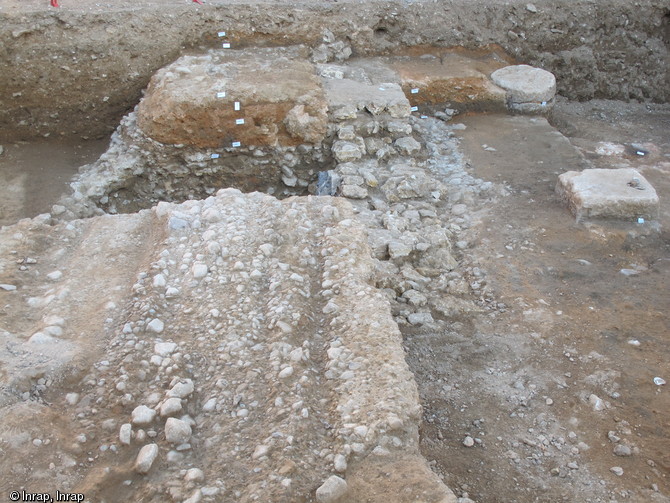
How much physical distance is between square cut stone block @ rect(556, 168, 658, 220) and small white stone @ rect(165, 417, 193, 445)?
3.97 m

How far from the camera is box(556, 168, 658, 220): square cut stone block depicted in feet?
16.6

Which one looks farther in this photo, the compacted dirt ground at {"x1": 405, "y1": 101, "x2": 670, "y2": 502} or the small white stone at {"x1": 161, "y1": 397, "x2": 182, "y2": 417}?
the compacted dirt ground at {"x1": 405, "y1": 101, "x2": 670, "y2": 502}

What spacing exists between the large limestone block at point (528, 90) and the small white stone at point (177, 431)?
5.85 m

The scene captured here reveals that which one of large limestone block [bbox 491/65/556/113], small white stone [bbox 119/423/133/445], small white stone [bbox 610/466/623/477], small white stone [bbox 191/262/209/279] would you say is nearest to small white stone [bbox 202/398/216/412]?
small white stone [bbox 119/423/133/445]

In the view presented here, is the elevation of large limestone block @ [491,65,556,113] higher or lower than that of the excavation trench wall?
lower

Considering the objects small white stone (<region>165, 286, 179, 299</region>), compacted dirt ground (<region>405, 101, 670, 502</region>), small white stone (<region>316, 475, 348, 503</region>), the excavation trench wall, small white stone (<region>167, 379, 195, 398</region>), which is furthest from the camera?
the excavation trench wall

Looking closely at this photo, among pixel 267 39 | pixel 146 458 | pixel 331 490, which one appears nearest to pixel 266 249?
pixel 146 458

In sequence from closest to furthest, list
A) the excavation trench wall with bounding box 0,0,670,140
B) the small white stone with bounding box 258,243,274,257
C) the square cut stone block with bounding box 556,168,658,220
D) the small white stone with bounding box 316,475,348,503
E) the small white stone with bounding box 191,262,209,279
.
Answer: the small white stone with bounding box 316,475,348,503 → the small white stone with bounding box 191,262,209,279 → the small white stone with bounding box 258,243,274,257 → the square cut stone block with bounding box 556,168,658,220 → the excavation trench wall with bounding box 0,0,670,140

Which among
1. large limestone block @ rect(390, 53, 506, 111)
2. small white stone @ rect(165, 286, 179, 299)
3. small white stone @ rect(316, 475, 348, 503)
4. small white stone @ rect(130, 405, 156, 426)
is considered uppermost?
small white stone @ rect(165, 286, 179, 299)

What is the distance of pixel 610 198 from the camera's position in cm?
506

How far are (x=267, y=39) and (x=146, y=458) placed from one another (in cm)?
589

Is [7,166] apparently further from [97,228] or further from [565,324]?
[565,324]

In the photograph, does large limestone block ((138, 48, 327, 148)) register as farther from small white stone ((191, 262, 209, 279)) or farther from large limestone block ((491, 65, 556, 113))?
small white stone ((191, 262, 209, 279))

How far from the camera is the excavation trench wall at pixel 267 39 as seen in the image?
21.3 feet
